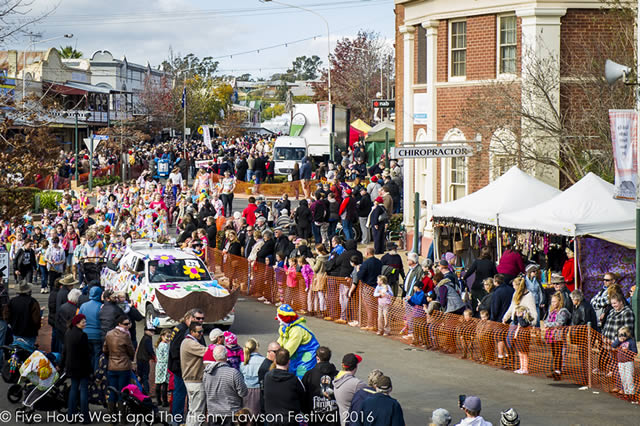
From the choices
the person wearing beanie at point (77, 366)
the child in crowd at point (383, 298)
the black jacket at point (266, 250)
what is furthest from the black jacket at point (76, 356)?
the black jacket at point (266, 250)

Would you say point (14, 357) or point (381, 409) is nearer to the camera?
point (381, 409)

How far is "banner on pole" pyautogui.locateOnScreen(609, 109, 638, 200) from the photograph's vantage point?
1503 cm

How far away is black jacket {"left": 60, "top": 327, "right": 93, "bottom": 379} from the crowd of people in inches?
0.5

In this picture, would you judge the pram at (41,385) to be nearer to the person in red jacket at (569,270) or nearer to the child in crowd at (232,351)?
the child in crowd at (232,351)

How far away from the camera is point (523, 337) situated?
47.7 feet

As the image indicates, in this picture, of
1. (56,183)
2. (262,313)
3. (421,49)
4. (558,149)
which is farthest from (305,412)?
(56,183)

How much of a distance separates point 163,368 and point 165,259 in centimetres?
602

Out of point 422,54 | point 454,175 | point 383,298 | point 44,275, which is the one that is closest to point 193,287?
point 383,298

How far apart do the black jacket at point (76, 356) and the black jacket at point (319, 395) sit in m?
3.53

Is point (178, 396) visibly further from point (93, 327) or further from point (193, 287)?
point (193, 287)

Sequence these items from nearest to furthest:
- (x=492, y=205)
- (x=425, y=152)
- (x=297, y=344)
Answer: (x=297, y=344) → (x=425, y=152) → (x=492, y=205)

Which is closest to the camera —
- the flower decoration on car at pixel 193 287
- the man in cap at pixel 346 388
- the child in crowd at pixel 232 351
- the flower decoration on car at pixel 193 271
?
the man in cap at pixel 346 388

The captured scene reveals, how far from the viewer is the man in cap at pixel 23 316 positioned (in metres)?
14.1

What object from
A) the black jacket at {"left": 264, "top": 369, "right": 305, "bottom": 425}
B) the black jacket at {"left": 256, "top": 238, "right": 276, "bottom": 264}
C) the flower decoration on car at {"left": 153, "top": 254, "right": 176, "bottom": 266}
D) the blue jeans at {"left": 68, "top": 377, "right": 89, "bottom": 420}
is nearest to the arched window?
the black jacket at {"left": 256, "top": 238, "right": 276, "bottom": 264}
